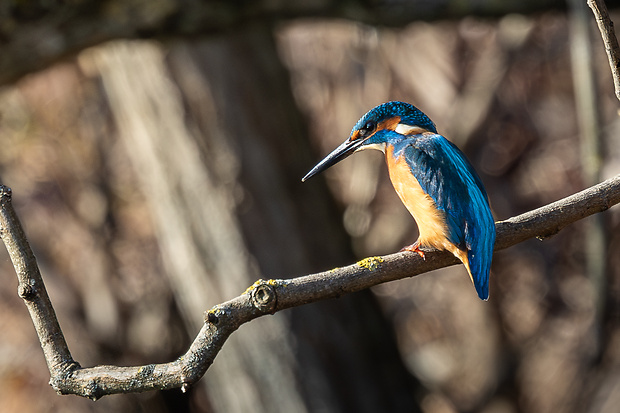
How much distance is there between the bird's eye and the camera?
1985 mm

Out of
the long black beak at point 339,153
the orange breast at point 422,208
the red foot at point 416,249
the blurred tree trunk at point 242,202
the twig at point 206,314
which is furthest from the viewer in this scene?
the blurred tree trunk at point 242,202

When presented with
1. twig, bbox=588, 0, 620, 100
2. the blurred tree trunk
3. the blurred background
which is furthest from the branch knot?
the blurred tree trunk

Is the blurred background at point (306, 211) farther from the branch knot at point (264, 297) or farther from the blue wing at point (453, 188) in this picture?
the branch knot at point (264, 297)

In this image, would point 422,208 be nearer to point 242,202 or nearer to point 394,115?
point 394,115

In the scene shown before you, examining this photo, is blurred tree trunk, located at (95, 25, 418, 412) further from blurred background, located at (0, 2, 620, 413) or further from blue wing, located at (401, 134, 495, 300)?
blue wing, located at (401, 134, 495, 300)

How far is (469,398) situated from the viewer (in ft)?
17.3

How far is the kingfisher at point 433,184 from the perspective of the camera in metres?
1.75

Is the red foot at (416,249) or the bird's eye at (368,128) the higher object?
the bird's eye at (368,128)

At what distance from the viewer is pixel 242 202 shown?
385cm

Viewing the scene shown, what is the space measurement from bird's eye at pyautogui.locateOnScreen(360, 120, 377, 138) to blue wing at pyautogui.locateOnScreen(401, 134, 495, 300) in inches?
3.9

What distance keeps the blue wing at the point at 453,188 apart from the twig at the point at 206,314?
211mm

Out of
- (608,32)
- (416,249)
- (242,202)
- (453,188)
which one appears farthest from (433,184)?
(242,202)

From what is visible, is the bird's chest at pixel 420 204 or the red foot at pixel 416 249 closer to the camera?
the red foot at pixel 416 249

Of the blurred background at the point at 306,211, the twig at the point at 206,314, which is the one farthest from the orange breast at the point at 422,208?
the blurred background at the point at 306,211
